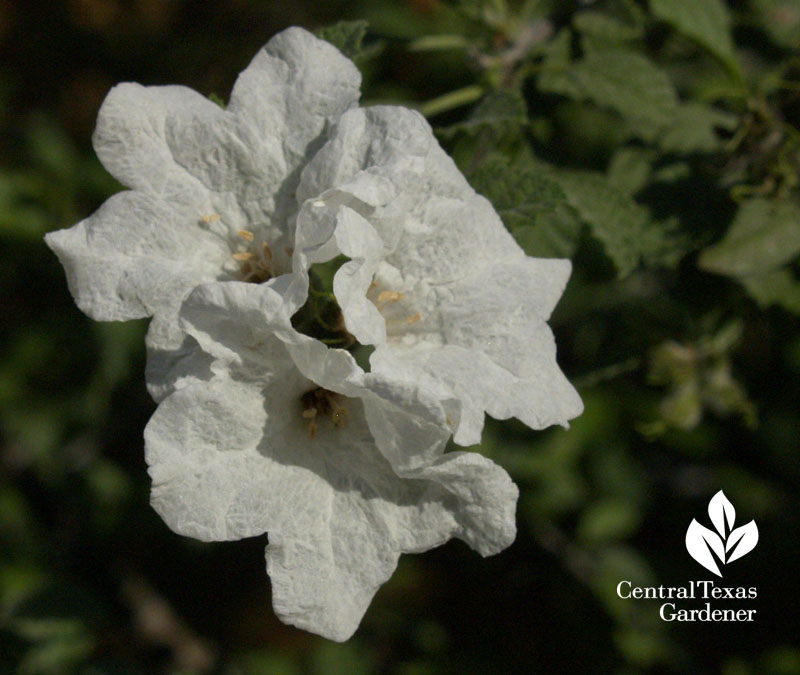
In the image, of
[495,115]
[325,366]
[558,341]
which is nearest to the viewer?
Answer: [325,366]

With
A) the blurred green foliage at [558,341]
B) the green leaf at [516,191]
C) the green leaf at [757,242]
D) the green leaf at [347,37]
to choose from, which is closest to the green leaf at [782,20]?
the blurred green foliage at [558,341]

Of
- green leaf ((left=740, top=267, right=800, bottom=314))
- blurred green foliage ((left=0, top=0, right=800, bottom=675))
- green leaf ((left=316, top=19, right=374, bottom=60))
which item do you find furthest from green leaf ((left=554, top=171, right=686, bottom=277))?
green leaf ((left=316, top=19, right=374, bottom=60))

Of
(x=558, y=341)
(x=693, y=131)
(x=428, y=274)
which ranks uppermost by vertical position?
(x=428, y=274)

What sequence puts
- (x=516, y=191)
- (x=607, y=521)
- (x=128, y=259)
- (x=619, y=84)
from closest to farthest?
(x=128, y=259)
(x=516, y=191)
(x=619, y=84)
(x=607, y=521)

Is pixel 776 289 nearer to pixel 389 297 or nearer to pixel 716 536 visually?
pixel 716 536

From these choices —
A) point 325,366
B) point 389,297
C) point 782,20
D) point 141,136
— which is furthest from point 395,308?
point 782,20

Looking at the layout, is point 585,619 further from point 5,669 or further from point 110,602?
point 5,669

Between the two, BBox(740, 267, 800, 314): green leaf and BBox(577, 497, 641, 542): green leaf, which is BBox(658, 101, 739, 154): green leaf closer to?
BBox(740, 267, 800, 314): green leaf
